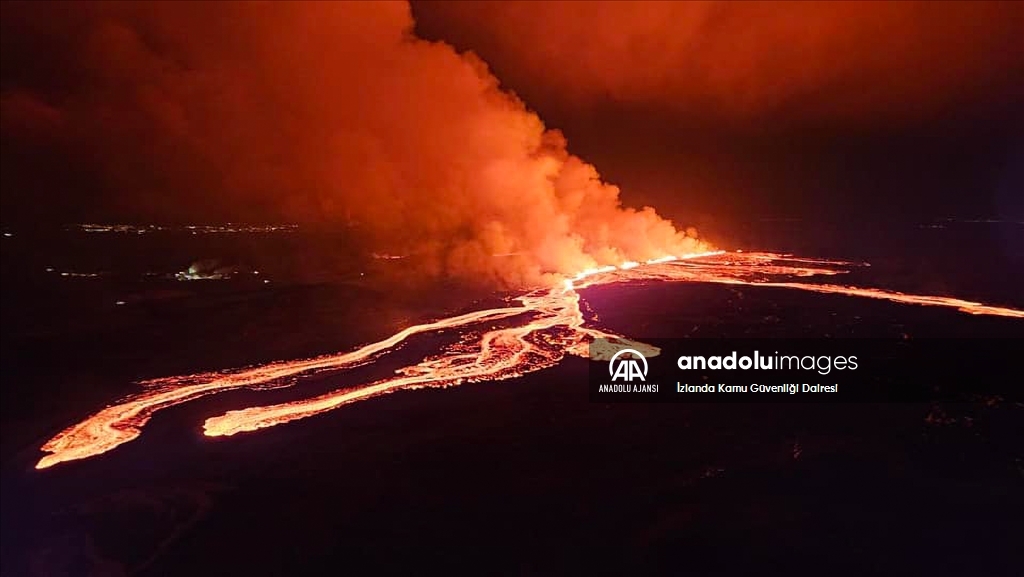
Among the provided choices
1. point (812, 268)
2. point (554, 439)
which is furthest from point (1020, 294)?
point (554, 439)

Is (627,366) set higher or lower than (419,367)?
lower

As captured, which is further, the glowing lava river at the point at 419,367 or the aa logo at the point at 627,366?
the aa logo at the point at 627,366

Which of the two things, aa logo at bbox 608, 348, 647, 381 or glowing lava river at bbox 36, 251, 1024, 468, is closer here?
glowing lava river at bbox 36, 251, 1024, 468

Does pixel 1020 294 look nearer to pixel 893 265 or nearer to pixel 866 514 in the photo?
pixel 893 265

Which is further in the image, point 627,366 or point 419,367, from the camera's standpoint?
point 627,366
